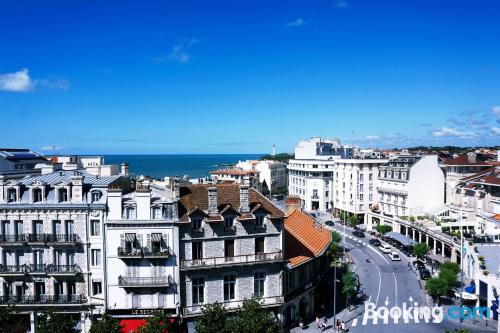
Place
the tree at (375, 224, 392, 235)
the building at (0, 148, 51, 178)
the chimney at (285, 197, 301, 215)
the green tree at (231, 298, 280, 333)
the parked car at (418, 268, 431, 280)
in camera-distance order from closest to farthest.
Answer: the green tree at (231, 298, 280, 333) → the chimney at (285, 197, 301, 215) → the parked car at (418, 268, 431, 280) → the building at (0, 148, 51, 178) → the tree at (375, 224, 392, 235)

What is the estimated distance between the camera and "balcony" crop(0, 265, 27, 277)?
125 ft

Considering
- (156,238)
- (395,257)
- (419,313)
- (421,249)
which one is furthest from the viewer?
(395,257)

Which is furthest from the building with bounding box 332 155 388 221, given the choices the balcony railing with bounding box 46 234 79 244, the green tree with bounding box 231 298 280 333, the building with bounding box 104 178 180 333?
the balcony railing with bounding box 46 234 79 244

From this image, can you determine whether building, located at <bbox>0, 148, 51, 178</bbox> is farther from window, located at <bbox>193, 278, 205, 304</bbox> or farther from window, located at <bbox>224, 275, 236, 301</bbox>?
window, located at <bbox>224, 275, 236, 301</bbox>

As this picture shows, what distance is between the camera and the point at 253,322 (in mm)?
32094

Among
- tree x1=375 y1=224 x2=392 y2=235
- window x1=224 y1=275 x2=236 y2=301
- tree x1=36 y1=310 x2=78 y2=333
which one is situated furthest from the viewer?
tree x1=375 y1=224 x2=392 y2=235

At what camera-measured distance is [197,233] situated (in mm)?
37281

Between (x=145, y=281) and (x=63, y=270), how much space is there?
7857 mm

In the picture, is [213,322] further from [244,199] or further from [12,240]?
[12,240]

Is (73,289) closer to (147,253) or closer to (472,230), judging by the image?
(147,253)

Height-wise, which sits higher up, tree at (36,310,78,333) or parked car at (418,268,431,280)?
tree at (36,310,78,333)

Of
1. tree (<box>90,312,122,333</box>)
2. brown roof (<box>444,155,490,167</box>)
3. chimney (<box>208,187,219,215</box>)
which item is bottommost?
tree (<box>90,312,122,333</box>)

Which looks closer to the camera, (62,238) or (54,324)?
(54,324)

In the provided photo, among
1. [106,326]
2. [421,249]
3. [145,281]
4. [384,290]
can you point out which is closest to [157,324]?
[106,326]
